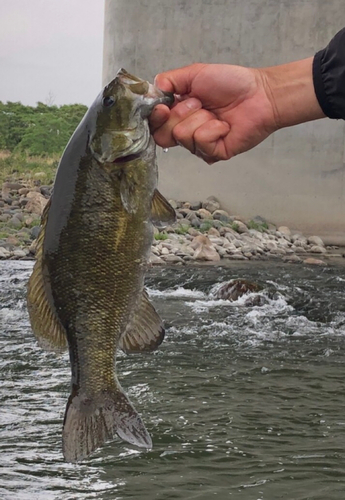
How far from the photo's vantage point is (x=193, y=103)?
3066 millimetres

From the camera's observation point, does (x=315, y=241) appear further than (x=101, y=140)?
Yes

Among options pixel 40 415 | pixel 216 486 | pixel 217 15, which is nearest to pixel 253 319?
pixel 40 415

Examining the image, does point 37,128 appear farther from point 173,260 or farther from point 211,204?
point 173,260

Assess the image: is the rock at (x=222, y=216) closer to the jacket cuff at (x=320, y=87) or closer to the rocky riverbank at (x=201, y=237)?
the rocky riverbank at (x=201, y=237)

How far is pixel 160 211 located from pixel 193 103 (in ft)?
1.93

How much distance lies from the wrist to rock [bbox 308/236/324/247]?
49.4 ft

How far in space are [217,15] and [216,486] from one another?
15.7 meters

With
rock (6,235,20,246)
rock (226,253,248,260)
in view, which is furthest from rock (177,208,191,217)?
rock (6,235,20,246)

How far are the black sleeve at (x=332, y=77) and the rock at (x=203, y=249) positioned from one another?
40.9ft

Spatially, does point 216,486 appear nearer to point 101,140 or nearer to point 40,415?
point 40,415

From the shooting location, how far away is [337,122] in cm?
1912

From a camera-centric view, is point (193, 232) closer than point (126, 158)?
No

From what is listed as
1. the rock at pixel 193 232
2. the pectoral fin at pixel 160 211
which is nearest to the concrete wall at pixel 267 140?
the rock at pixel 193 232

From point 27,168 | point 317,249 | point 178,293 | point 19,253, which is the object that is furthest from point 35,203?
point 27,168
